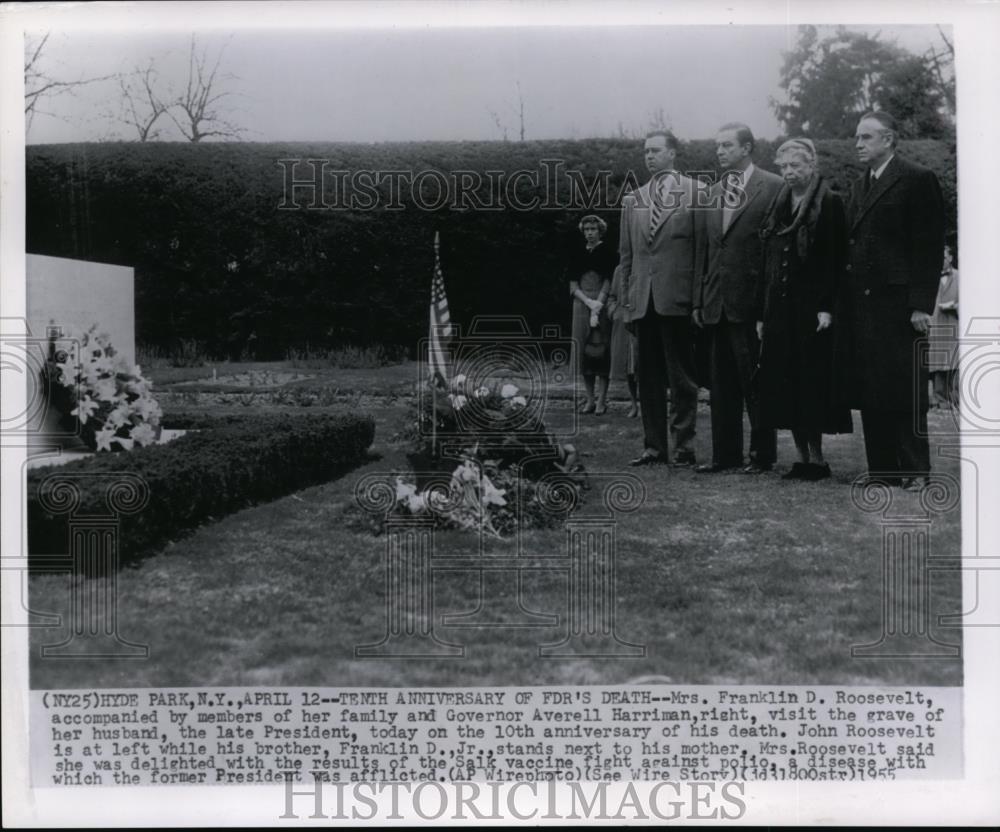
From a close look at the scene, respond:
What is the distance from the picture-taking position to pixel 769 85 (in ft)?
13.7

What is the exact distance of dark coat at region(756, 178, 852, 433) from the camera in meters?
4.35

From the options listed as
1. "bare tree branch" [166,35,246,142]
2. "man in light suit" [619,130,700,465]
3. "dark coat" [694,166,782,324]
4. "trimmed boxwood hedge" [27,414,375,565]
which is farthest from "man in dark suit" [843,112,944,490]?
"bare tree branch" [166,35,246,142]

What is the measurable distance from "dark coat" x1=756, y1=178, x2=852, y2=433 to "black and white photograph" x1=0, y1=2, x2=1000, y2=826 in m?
0.02

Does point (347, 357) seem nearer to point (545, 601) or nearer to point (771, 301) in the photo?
point (545, 601)

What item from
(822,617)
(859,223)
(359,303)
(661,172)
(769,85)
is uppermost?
(769,85)

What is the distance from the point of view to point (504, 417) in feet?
14.2

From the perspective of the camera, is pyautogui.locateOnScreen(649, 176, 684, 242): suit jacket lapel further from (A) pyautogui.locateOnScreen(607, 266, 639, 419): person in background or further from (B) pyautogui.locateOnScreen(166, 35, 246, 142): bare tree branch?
(B) pyautogui.locateOnScreen(166, 35, 246, 142): bare tree branch

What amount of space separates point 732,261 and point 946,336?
1.11m

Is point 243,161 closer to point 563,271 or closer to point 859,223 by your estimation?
point 563,271

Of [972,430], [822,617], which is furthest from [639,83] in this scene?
[822,617]

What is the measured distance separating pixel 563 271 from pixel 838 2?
6.07 ft
